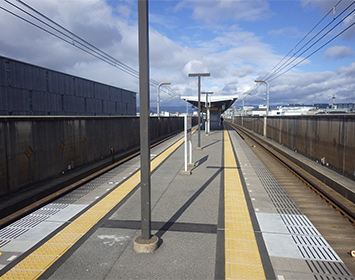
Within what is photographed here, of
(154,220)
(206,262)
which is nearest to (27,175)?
(154,220)

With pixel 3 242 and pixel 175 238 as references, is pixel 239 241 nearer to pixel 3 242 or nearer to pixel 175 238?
pixel 175 238

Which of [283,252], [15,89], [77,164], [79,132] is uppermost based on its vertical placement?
[15,89]

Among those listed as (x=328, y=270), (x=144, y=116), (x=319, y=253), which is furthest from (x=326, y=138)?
(x=144, y=116)

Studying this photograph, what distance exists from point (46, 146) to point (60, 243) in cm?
424

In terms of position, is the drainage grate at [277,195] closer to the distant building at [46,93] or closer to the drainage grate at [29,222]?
the drainage grate at [29,222]

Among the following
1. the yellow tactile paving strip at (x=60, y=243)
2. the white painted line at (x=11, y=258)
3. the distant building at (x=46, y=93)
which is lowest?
the white painted line at (x=11, y=258)

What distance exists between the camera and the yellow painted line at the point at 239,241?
13.8 feet

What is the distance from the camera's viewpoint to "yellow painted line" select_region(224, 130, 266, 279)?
4199mm

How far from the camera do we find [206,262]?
4.45 m

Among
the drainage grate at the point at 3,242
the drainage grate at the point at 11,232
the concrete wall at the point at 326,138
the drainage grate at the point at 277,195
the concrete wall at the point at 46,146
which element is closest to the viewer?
the drainage grate at the point at 3,242

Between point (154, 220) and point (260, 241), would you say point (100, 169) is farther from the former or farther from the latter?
point (260, 241)

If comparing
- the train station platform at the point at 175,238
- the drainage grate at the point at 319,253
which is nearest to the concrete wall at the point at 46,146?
the train station platform at the point at 175,238

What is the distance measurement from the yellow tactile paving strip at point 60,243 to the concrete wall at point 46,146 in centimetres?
215

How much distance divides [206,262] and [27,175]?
18.5 feet
